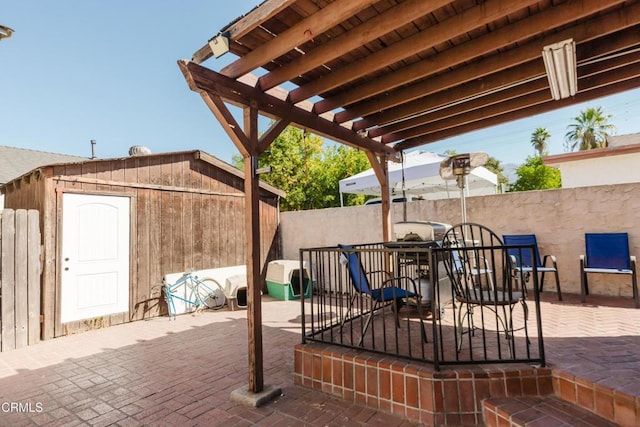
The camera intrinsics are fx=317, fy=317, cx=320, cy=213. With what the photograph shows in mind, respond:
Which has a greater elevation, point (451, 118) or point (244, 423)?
point (451, 118)

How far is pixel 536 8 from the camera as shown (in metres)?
2.35

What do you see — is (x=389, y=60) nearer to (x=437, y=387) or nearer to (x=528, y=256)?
(x=437, y=387)

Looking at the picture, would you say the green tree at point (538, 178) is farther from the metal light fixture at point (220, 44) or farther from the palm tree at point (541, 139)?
the palm tree at point (541, 139)

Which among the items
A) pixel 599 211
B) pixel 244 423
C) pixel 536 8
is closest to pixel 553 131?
pixel 599 211

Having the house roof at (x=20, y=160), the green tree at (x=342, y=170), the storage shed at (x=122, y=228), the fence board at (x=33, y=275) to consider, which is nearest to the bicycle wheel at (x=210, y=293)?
the storage shed at (x=122, y=228)

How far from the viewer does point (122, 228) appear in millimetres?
5277

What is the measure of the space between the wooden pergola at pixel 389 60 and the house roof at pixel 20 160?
9.20 meters

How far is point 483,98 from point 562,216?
8.08 feet

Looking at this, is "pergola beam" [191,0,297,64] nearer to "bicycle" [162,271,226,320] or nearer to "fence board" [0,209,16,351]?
"fence board" [0,209,16,351]

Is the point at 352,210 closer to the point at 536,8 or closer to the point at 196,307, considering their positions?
the point at 196,307

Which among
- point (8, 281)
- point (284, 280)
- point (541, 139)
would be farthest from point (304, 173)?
point (541, 139)

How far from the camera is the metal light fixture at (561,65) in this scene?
2.52 m

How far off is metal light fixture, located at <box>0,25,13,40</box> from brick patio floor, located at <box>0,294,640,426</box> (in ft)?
10.2
